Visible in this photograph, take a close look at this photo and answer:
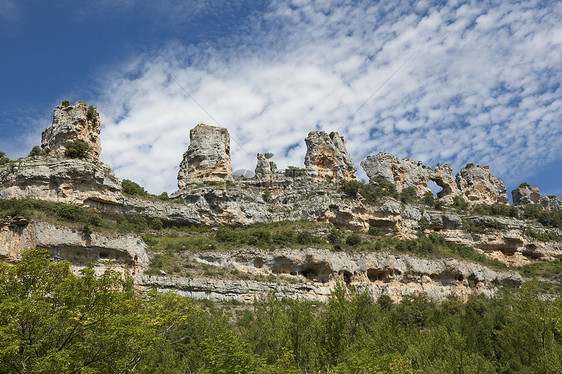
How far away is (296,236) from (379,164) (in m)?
39.7

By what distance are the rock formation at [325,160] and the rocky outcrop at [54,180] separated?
39.7 meters

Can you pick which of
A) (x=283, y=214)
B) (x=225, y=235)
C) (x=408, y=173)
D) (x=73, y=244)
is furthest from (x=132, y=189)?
(x=408, y=173)

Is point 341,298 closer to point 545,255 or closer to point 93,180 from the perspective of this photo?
point 93,180

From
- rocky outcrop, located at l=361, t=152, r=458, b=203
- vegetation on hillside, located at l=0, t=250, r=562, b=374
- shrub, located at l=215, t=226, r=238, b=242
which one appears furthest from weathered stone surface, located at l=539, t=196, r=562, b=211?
vegetation on hillside, located at l=0, t=250, r=562, b=374

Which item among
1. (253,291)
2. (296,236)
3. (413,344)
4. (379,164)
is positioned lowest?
(413,344)

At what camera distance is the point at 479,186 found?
107m

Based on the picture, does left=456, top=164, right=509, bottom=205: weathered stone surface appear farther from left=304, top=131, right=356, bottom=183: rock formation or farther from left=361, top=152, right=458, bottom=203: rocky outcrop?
left=304, top=131, right=356, bottom=183: rock formation

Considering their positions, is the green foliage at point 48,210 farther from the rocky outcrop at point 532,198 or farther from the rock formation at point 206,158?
the rocky outcrop at point 532,198

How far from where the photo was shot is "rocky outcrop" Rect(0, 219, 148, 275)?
4384 centimetres

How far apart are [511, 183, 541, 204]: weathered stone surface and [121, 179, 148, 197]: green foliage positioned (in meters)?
98.1

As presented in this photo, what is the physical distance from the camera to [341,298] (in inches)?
1037

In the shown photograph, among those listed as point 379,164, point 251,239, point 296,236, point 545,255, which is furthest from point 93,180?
point 545,255

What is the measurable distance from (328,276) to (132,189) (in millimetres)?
34839

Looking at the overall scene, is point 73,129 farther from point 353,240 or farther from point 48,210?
point 353,240
